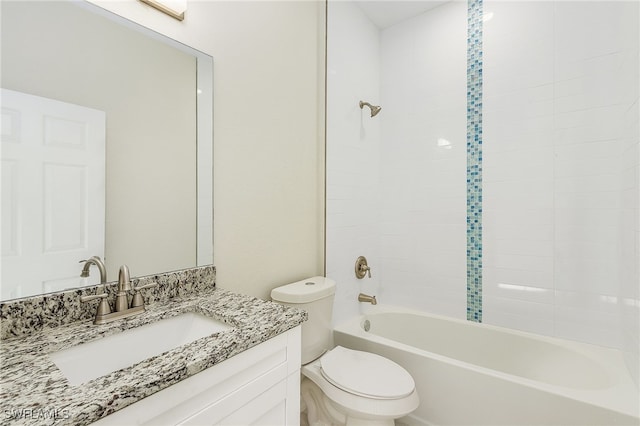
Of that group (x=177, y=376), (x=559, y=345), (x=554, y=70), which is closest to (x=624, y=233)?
(x=559, y=345)

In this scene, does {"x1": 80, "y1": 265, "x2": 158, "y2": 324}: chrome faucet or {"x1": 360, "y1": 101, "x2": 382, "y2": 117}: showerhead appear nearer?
{"x1": 80, "y1": 265, "x2": 158, "y2": 324}: chrome faucet

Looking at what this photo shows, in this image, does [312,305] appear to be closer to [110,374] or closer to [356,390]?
[356,390]

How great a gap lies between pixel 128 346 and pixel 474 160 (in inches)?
85.5

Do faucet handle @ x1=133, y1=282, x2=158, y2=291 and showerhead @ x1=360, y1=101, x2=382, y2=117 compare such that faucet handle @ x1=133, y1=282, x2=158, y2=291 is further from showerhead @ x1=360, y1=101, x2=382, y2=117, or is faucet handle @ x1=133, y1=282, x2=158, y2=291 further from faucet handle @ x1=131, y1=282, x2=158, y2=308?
showerhead @ x1=360, y1=101, x2=382, y2=117

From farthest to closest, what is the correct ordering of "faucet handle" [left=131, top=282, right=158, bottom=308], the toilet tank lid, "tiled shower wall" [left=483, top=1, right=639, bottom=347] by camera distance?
1. "tiled shower wall" [left=483, top=1, right=639, bottom=347]
2. the toilet tank lid
3. "faucet handle" [left=131, top=282, right=158, bottom=308]

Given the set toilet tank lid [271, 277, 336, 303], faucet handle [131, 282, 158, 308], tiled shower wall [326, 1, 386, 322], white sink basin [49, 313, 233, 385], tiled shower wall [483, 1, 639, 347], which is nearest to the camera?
white sink basin [49, 313, 233, 385]

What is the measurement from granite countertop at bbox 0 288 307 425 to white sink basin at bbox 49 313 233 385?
2cm

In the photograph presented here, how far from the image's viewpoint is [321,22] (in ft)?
6.44

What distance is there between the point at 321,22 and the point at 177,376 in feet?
6.87

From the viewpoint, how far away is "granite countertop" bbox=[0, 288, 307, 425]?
1.68 ft

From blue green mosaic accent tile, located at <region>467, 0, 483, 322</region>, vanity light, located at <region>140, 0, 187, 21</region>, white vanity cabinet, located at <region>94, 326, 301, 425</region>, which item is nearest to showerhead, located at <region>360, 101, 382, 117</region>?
blue green mosaic accent tile, located at <region>467, 0, 483, 322</region>

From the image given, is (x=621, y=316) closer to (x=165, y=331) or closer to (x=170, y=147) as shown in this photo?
(x=165, y=331)

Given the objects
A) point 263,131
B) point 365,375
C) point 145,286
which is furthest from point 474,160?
point 145,286

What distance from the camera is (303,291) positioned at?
1.54 metres
